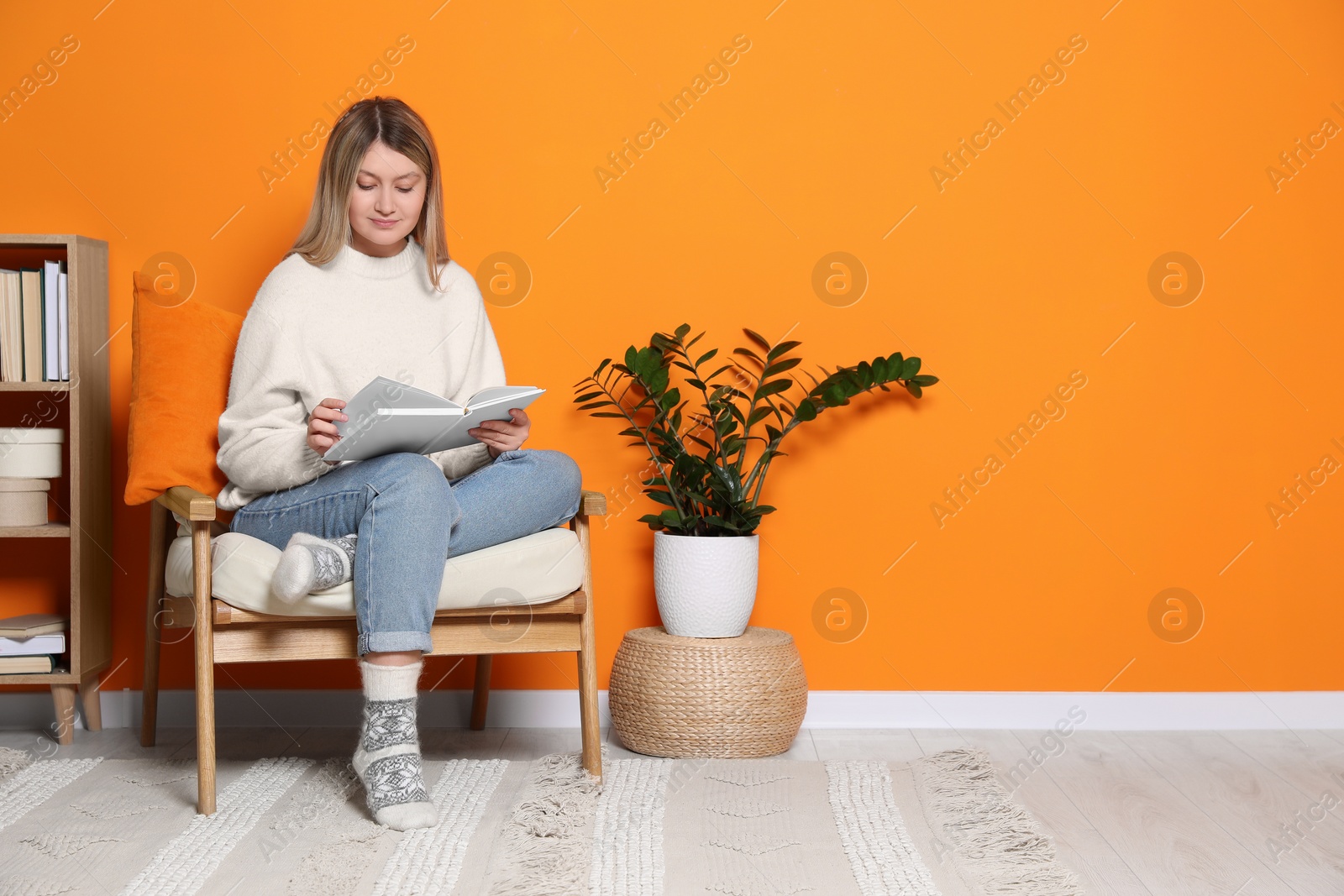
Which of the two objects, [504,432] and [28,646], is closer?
[504,432]

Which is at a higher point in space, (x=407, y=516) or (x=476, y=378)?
(x=476, y=378)

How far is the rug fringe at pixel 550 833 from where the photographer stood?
1.39 metres

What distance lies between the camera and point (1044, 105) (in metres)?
2.35

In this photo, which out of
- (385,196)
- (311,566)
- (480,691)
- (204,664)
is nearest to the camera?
(311,566)

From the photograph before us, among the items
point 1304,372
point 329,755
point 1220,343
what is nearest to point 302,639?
point 329,755

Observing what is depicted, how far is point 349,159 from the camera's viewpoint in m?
1.86

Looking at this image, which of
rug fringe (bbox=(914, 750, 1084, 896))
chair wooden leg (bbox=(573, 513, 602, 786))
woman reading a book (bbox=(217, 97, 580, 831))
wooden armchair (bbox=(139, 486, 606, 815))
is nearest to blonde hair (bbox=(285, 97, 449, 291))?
woman reading a book (bbox=(217, 97, 580, 831))

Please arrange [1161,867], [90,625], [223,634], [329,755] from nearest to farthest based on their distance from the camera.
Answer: [1161,867]
[223,634]
[329,755]
[90,625]

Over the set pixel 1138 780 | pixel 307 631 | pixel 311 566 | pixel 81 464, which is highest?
pixel 81 464

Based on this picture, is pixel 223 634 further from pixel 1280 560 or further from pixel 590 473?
pixel 1280 560

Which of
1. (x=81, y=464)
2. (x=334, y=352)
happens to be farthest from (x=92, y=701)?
(x=334, y=352)

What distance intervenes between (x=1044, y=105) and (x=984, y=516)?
901 millimetres

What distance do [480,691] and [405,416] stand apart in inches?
35.2

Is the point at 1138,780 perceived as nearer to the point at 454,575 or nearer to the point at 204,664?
the point at 454,575
